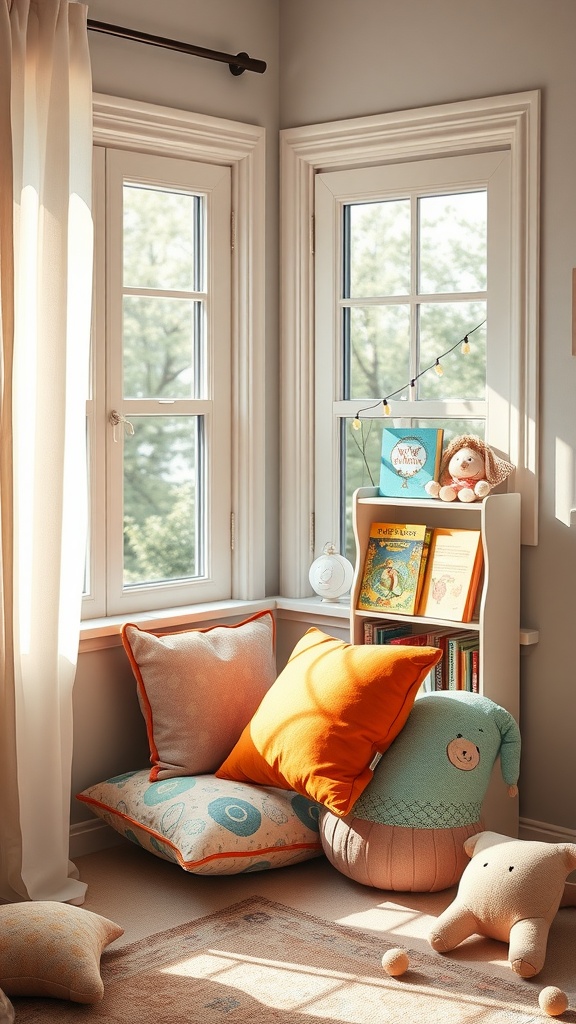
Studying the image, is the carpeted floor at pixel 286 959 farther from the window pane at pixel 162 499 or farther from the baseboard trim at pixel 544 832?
the window pane at pixel 162 499

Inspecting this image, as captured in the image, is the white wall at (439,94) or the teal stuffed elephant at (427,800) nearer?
the teal stuffed elephant at (427,800)

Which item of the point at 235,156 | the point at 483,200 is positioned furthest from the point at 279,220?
the point at 483,200

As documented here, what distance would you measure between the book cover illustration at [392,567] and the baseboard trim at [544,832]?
724 mm

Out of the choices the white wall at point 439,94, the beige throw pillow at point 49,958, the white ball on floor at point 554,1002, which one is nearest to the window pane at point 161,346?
the white wall at point 439,94

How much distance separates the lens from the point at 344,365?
3.77 meters

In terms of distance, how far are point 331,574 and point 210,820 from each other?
3.31 feet

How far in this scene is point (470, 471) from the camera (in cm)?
324

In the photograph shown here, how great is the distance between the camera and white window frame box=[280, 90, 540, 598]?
325cm

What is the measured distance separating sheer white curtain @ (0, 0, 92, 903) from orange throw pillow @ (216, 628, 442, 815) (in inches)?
21.7

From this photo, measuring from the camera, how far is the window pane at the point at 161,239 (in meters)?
3.48

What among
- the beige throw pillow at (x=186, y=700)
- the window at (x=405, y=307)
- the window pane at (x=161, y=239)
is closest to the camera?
the beige throw pillow at (x=186, y=700)

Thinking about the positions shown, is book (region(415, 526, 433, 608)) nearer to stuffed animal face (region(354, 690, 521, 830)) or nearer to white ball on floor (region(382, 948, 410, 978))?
stuffed animal face (region(354, 690, 521, 830))

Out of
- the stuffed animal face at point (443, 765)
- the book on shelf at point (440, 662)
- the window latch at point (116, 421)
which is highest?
the window latch at point (116, 421)

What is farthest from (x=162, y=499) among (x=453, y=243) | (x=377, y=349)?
(x=453, y=243)
